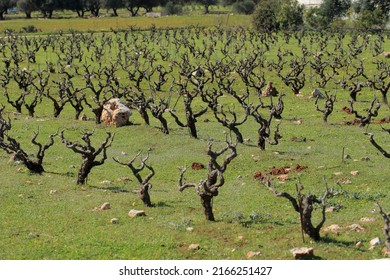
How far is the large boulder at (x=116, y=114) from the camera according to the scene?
32531mm

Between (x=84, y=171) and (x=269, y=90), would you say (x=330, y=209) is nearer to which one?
(x=84, y=171)

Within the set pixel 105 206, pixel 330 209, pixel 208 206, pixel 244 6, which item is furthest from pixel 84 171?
pixel 244 6

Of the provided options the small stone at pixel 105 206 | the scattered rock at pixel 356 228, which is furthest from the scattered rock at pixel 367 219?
the small stone at pixel 105 206

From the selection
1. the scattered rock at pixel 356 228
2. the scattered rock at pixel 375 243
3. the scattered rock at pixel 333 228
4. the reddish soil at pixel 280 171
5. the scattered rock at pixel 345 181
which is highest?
the scattered rock at pixel 375 243

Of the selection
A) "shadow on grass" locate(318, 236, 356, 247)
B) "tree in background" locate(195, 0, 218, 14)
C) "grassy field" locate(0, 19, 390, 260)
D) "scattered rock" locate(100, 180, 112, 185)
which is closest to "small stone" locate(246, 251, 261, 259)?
"grassy field" locate(0, 19, 390, 260)

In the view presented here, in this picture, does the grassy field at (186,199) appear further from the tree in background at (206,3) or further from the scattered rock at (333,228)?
the tree in background at (206,3)

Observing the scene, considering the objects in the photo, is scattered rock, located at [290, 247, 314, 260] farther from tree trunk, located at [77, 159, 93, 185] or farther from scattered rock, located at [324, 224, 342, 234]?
tree trunk, located at [77, 159, 93, 185]

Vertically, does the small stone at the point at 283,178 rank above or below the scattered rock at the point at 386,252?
below

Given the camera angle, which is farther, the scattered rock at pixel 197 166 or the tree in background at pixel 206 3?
the tree in background at pixel 206 3

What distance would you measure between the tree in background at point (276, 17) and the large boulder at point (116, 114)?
57306mm

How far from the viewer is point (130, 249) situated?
14250 mm

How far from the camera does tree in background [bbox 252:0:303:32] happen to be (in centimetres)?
8912

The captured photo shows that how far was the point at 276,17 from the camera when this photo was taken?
89.2 metres
